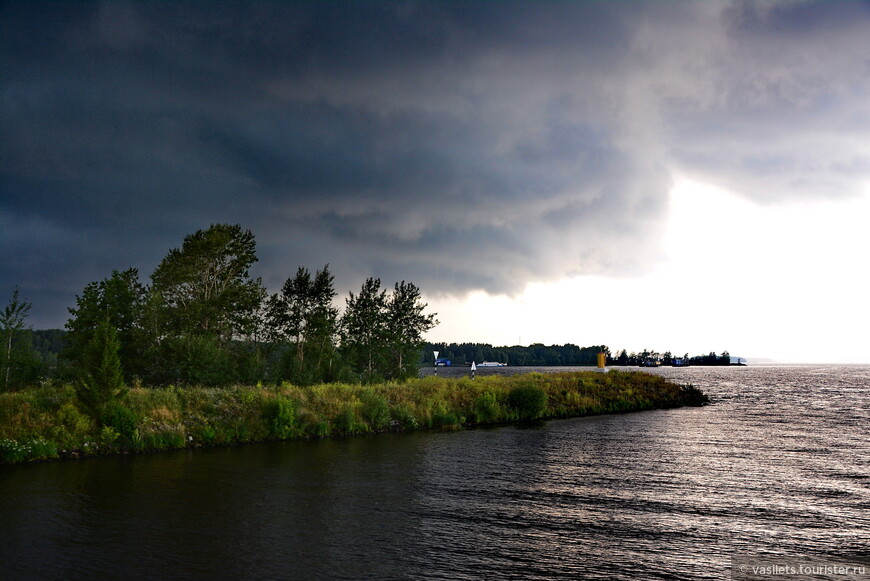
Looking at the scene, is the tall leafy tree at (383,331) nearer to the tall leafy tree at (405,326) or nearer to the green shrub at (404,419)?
the tall leafy tree at (405,326)

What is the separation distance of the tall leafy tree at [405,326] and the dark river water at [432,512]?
4612cm

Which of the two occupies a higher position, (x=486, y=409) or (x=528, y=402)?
(x=528, y=402)

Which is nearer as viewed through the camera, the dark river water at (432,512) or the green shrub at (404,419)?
the dark river water at (432,512)

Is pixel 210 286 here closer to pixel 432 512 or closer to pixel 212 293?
pixel 212 293

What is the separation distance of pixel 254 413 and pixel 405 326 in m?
44.9

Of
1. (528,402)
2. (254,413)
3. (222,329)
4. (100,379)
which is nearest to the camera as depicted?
(100,379)

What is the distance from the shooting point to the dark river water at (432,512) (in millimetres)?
14234

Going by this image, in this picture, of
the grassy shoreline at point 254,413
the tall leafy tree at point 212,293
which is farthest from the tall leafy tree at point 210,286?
the grassy shoreline at point 254,413

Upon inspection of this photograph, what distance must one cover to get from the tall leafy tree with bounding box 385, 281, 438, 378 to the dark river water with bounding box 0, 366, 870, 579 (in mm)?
46124

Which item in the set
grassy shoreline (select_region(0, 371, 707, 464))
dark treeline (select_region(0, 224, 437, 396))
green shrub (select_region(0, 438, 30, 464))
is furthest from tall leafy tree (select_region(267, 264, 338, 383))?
green shrub (select_region(0, 438, 30, 464))

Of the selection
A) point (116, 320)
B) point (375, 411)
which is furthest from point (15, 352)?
point (375, 411)

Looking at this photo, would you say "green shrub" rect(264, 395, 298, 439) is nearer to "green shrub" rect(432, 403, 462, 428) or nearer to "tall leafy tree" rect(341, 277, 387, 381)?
"green shrub" rect(432, 403, 462, 428)

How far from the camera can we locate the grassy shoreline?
29.8m

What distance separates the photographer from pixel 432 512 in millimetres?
19094
